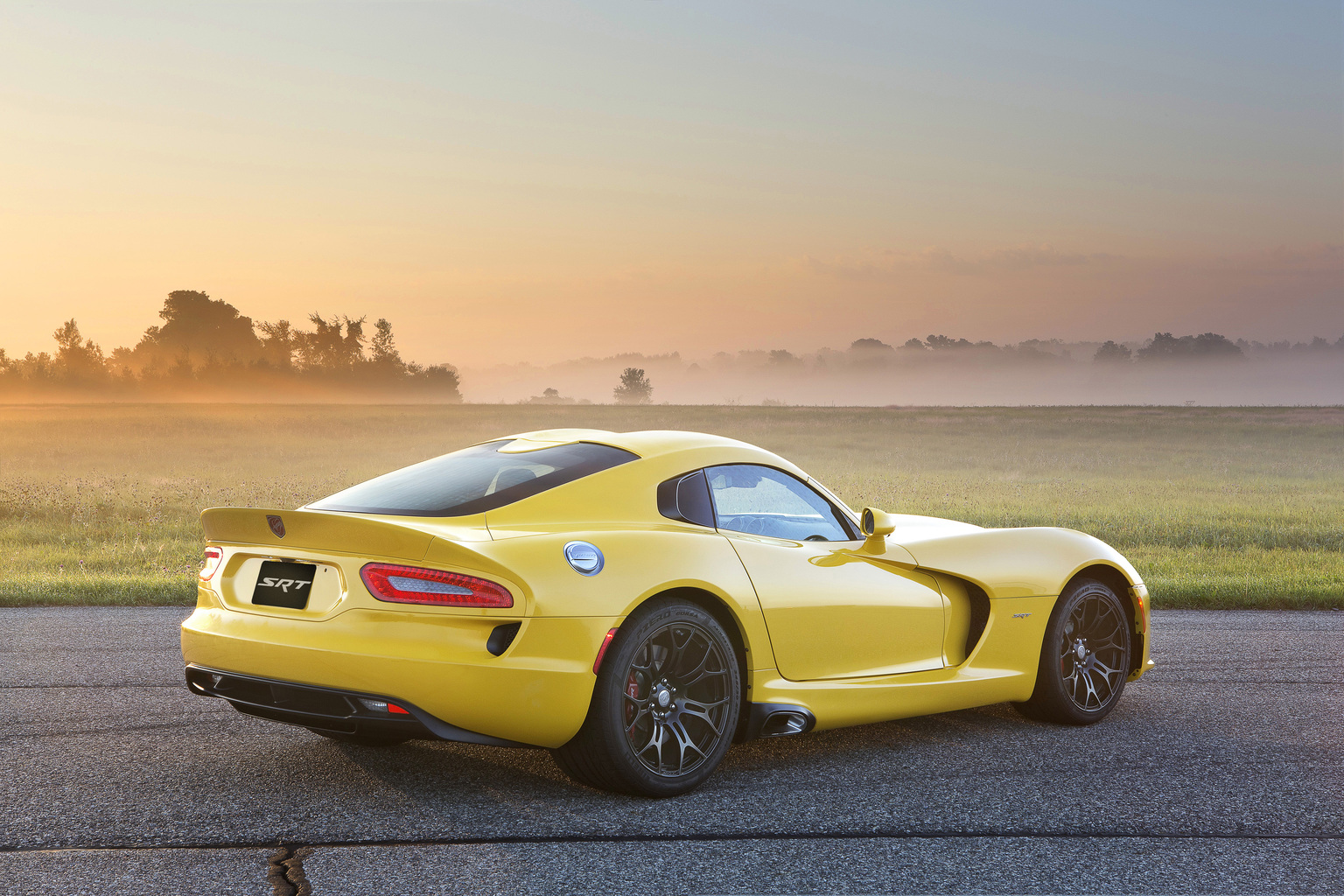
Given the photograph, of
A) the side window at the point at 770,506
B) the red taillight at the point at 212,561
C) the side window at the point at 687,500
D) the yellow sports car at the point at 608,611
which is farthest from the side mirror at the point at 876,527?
the red taillight at the point at 212,561

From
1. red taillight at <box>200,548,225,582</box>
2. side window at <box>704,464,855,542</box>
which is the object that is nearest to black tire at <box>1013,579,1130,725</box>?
side window at <box>704,464,855,542</box>

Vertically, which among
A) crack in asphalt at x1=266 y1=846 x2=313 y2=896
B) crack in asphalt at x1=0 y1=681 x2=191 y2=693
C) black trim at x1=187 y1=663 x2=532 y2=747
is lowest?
crack in asphalt at x1=0 y1=681 x2=191 y2=693

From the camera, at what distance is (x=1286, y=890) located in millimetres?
3551

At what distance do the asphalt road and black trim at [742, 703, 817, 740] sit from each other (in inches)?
8.1

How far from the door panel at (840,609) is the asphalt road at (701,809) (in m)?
0.44

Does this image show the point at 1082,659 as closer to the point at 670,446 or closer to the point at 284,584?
the point at 670,446

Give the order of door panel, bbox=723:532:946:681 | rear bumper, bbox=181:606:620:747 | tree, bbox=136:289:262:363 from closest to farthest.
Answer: rear bumper, bbox=181:606:620:747 < door panel, bbox=723:532:946:681 < tree, bbox=136:289:262:363

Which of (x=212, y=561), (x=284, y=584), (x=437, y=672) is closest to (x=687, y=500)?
(x=437, y=672)

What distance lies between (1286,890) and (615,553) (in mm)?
2456

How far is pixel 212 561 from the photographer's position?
4684mm

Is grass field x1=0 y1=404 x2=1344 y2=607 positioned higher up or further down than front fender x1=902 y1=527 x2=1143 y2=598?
further down

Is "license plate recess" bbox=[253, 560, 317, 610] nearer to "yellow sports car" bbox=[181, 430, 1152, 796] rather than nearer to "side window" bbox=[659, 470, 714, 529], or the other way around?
"yellow sports car" bbox=[181, 430, 1152, 796]

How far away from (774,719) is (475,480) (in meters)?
1.59

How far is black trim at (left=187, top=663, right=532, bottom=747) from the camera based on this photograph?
4039 mm
